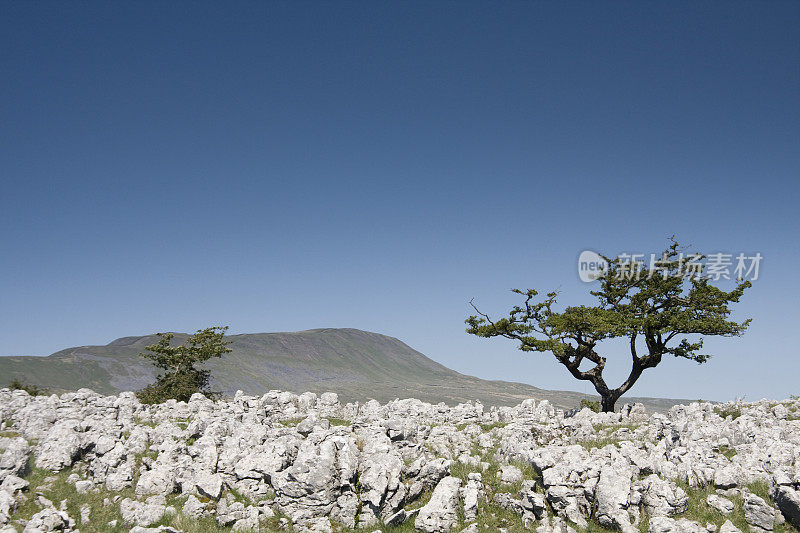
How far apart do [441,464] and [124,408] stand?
24122 millimetres

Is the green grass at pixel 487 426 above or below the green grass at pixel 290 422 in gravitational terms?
above

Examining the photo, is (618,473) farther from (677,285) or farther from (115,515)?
(677,285)

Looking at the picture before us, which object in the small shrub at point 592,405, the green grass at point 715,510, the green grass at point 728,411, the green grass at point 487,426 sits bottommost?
the green grass at point 715,510

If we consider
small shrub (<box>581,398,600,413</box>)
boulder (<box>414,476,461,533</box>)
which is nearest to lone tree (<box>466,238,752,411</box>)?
small shrub (<box>581,398,600,413</box>)

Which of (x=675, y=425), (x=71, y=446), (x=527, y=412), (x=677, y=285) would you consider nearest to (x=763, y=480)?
(x=675, y=425)

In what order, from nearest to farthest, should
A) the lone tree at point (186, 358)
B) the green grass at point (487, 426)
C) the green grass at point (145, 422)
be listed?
the green grass at point (487, 426), the green grass at point (145, 422), the lone tree at point (186, 358)

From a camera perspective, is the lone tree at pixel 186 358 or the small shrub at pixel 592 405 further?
the lone tree at pixel 186 358

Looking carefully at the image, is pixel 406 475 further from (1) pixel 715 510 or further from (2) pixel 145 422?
(2) pixel 145 422

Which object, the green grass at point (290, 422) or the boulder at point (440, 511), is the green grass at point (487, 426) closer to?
the green grass at point (290, 422)

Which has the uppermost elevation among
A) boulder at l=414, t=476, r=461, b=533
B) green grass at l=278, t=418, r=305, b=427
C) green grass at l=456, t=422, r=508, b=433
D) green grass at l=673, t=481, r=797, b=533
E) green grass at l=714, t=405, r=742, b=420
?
green grass at l=714, t=405, r=742, b=420

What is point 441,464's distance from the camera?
680 inches

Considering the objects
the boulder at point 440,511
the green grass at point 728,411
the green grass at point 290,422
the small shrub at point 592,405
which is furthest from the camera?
the small shrub at point 592,405

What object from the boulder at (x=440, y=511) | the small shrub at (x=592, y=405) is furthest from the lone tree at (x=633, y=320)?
the boulder at (x=440, y=511)

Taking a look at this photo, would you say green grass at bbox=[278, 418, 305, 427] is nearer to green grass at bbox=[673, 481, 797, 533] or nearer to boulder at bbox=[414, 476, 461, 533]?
boulder at bbox=[414, 476, 461, 533]
